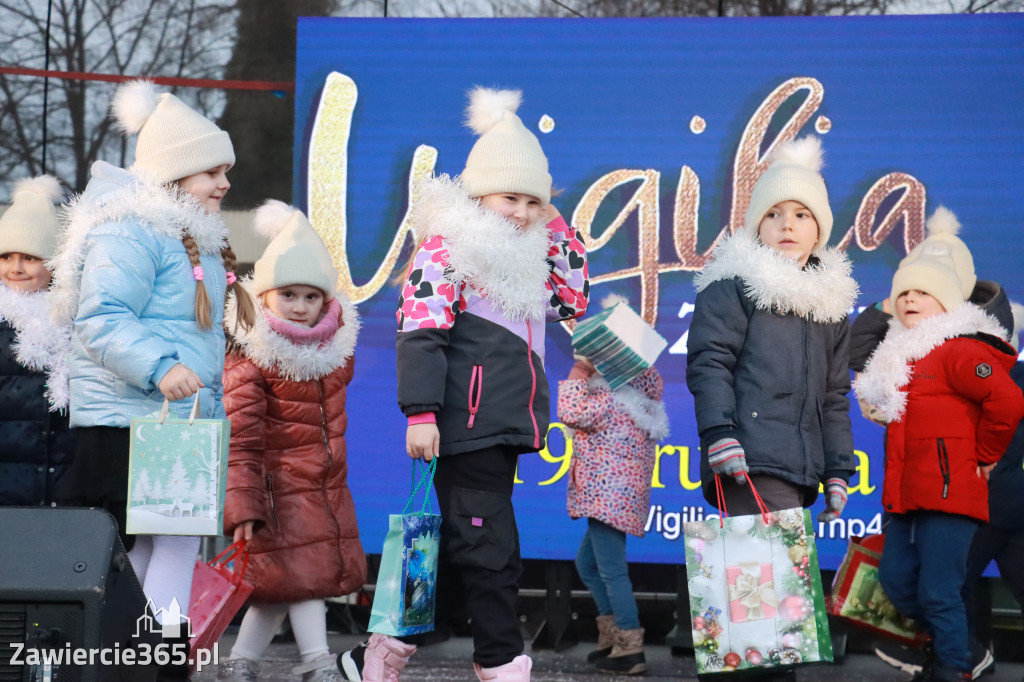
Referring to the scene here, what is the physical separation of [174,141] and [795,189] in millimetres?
2086

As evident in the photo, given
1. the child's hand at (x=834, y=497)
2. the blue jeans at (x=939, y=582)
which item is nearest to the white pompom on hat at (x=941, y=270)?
the blue jeans at (x=939, y=582)

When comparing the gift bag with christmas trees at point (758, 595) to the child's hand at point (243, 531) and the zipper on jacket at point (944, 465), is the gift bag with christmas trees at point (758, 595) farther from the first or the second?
the child's hand at point (243, 531)

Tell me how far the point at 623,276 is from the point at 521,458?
104cm

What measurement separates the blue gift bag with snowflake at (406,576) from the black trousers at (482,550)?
0.09 metres

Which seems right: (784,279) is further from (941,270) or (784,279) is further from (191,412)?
(191,412)

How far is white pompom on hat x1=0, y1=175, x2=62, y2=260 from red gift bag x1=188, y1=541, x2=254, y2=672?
1670 millimetres

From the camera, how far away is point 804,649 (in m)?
3.42

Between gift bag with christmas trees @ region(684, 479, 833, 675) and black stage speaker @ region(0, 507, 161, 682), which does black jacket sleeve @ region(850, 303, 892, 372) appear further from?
black stage speaker @ region(0, 507, 161, 682)

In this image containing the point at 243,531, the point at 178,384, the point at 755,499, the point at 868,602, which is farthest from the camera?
the point at 868,602

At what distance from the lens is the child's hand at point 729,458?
361 centimetres

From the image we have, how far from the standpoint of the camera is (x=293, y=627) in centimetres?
454

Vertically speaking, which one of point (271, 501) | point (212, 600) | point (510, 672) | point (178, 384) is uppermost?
point (178, 384)

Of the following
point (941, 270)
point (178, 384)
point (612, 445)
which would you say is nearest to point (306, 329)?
point (178, 384)

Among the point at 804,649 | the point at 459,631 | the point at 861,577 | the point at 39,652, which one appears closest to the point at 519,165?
the point at 804,649
